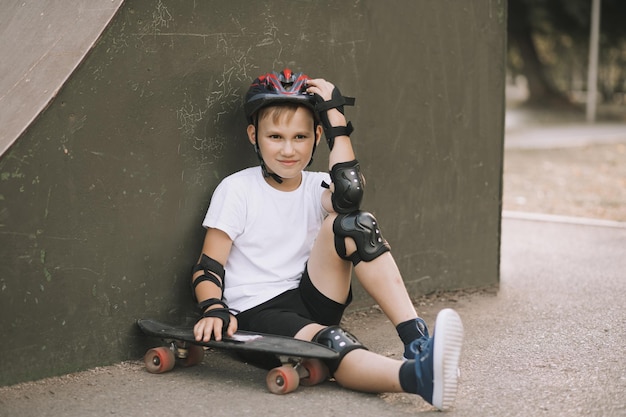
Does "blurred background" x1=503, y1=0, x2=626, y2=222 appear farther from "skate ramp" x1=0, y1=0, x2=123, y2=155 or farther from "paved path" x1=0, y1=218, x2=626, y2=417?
"skate ramp" x1=0, y1=0, x2=123, y2=155

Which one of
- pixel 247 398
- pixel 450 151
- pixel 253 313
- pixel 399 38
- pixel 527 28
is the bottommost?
pixel 247 398

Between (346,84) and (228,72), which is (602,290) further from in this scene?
(228,72)

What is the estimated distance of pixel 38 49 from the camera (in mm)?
3547

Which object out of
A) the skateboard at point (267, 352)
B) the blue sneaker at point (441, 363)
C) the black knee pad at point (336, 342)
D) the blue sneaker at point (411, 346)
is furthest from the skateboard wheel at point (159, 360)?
the blue sneaker at point (441, 363)

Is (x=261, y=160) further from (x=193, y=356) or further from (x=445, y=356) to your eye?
(x=445, y=356)

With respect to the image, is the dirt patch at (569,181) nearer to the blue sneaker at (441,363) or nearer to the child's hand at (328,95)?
the child's hand at (328,95)

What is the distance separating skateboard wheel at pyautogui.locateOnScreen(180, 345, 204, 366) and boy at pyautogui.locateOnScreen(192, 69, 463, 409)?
0.18 m

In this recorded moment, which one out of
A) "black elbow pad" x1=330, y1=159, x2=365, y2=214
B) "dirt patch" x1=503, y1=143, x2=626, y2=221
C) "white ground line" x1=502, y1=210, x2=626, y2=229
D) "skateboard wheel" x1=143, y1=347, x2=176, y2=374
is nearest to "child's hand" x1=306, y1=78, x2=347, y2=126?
"black elbow pad" x1=330, y1=159, x2=365, y2=214

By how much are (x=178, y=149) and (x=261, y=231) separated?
464mm

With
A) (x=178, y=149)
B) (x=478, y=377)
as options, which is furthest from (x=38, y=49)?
(x=478, y=377)

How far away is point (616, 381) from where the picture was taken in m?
3.42

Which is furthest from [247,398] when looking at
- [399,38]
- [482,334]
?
[399,38]

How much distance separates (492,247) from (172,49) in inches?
90.1

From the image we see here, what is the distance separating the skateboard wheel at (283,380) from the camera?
3.18 m
